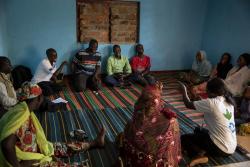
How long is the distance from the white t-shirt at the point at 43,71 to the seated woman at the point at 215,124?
279cm

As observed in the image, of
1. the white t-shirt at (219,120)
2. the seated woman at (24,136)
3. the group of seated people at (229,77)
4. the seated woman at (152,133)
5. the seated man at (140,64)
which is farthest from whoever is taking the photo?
the seated man at (140,64)

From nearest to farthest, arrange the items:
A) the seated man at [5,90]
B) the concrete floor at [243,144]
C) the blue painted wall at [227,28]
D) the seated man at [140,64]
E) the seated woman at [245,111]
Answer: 1. the concrete floor at [243,144]
2. the seated man at [5,90]
3. the seated woman at [245,111]
4. the blue painted wall at [227,28]
5. the seated man at [140,64]

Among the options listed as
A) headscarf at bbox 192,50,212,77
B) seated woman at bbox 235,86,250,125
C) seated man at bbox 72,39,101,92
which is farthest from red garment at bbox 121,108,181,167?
headscarf at bbox 192,50,212,77

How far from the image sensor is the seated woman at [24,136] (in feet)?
5.80

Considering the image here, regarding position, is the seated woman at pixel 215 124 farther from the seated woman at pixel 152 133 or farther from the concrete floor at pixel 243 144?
the seated woman at pixel 152 133

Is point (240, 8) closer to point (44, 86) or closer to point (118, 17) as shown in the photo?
point (118, 17)

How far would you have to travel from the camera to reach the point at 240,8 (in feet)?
17.8

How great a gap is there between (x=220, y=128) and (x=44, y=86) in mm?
3100

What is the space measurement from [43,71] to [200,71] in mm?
3525

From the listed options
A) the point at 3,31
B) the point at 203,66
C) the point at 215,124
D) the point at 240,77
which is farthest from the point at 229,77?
the point at 3,31

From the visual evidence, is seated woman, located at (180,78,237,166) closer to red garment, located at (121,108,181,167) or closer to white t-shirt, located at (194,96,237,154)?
white t-shirt, located at (194,96,237,154)

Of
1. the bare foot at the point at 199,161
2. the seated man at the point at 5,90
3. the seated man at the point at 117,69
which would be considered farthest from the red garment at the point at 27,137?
the seated man at the point at 117,69

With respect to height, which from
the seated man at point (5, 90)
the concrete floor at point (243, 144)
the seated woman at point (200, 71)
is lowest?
the concrete floor at point (243, 144)

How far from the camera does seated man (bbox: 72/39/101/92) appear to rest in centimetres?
533
